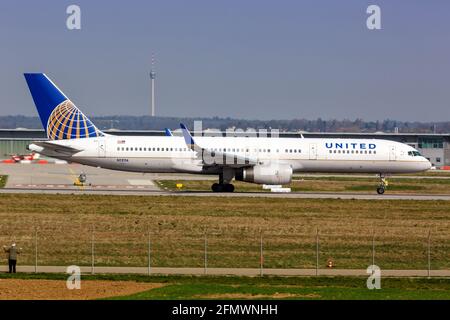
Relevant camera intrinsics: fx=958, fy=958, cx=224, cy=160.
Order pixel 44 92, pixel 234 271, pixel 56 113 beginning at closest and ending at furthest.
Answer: pixel 234 271 < pixel 56 113 < pixel 44 92

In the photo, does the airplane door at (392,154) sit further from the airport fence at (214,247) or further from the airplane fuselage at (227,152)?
the airport fence at (214,247)

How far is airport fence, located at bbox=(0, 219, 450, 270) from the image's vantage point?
124ft

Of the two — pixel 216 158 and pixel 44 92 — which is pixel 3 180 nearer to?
pixel 44 92

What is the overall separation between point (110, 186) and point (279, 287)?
41.3m

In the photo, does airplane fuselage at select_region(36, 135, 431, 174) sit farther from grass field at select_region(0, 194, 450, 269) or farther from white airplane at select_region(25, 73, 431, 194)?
grass field at select_region(0, 194, 450, 269)

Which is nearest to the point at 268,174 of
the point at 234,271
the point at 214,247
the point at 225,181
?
the point at 225,181

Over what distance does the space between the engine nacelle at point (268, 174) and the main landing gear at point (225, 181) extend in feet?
5.07

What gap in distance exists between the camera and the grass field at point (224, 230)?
3884 cm

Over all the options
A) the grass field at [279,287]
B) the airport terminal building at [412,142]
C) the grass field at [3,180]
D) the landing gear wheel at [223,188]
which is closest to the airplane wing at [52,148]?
the grass field at [3,180]

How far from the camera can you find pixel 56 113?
66.4 meters

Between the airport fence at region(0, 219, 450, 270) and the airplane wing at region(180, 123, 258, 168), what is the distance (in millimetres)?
17141

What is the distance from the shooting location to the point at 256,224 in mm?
47844

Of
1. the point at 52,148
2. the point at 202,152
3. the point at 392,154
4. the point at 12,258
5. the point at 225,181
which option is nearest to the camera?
the point at 12,258
